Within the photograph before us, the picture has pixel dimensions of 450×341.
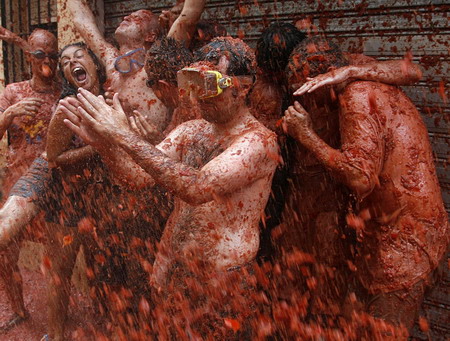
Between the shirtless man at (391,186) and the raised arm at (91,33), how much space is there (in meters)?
2.33

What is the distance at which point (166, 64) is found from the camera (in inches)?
138

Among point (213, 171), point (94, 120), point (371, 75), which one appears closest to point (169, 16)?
point (94, 120)

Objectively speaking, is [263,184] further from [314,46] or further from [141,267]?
[141,267]

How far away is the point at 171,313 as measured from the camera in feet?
9.04

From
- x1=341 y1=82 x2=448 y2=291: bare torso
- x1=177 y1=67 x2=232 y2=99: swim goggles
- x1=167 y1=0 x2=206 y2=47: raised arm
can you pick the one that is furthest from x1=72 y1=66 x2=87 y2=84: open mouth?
x1=341 y1=82 x2=448 y2=291: bare torso

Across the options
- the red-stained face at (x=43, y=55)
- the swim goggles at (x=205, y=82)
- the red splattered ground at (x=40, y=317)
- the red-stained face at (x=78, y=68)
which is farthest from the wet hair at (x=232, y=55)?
the red splattered ground at (x=40, y=317)

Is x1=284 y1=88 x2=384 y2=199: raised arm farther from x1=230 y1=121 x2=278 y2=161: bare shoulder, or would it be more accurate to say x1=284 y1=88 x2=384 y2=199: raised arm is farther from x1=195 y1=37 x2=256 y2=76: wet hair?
x1=195 y1=37 x2=256 y2=76: wet hair

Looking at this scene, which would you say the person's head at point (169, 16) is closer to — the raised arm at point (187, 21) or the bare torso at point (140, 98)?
the raised arm at point (187, 21)

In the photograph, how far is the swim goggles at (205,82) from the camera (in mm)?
2494

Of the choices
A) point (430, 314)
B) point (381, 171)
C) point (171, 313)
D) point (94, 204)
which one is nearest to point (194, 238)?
point (171, 313)

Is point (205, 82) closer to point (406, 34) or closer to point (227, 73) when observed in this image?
point (227, 73)

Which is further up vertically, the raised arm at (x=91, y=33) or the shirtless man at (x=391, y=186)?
the raised arm at (x=91, y=33)

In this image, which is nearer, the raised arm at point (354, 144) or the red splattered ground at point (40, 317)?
the raised arm at point (354, 144)

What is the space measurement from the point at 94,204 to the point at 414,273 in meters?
2.86
